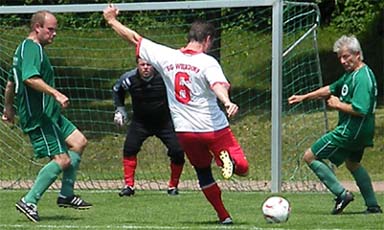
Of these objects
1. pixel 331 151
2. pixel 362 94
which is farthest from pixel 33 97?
pixel 362 94

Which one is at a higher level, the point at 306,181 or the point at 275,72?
the point at 275,72

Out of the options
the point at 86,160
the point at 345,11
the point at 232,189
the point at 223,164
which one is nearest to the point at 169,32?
the point at 86,160

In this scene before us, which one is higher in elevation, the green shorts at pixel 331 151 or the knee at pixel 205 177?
the knee at pixel 205 177

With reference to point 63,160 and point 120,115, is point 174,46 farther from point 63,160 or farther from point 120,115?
point 63,160

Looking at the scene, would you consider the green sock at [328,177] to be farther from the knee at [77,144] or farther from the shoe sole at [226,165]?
the knee at [77,144]

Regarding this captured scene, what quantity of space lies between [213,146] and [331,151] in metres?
1.76

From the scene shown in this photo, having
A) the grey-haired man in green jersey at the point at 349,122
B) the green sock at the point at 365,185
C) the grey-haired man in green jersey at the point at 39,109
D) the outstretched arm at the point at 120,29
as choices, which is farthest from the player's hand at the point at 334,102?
the grey-haired man in green jersey at the point at 39,109

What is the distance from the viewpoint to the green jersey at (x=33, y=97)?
32.3ft

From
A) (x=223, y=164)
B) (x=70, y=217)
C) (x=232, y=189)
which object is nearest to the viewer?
(x=223, y=164)

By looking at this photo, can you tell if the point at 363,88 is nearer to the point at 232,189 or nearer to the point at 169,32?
the point at 232,189

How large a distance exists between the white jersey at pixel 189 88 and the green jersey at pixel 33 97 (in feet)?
3.23

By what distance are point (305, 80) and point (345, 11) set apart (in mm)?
9086

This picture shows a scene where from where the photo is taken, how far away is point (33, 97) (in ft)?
32.7

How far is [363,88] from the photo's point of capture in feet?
34.2
